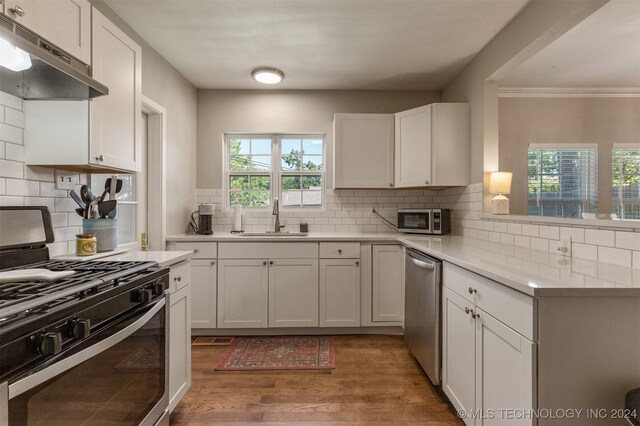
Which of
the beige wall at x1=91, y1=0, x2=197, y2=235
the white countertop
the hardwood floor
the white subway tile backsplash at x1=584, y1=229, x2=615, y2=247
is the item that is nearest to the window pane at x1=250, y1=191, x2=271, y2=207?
the beige wall at x1=91, y1=0, x2=197, y2=235

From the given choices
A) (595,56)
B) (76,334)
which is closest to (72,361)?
(76,334)

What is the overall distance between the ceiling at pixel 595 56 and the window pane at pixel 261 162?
2751 millimetres

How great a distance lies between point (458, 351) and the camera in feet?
5.40

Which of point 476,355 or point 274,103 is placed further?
point 274,103

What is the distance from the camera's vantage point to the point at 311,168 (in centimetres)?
345

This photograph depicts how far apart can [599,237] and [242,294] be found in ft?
8.33

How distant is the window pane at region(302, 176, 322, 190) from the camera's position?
136 inches

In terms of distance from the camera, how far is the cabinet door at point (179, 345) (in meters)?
1.61

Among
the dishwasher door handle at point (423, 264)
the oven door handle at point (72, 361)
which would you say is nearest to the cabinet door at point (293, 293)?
the dishwasher door handle at point (423, 264)

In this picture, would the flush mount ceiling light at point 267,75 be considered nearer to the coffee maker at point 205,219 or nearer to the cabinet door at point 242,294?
the coffee maker at point 205,219

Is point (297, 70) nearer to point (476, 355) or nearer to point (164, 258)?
point (164, 258)

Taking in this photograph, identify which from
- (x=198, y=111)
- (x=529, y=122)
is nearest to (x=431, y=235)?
(x=529, y=122)

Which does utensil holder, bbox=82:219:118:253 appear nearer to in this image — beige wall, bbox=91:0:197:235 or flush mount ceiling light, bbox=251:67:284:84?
beige wall, bbox=91:0:197:235

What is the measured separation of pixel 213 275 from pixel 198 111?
1.84m
